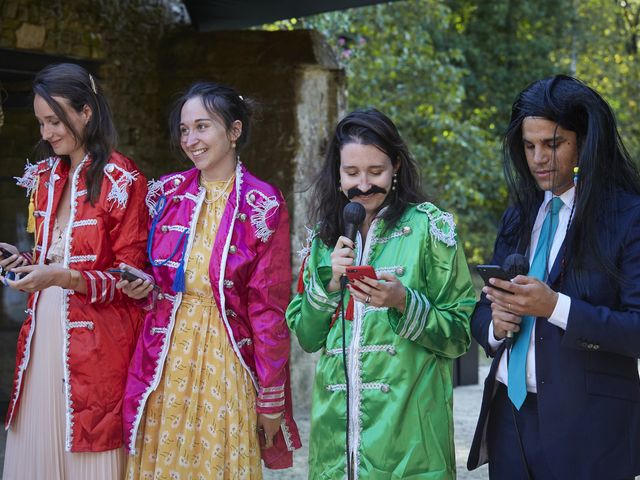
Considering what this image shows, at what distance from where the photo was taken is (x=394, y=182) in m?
3.24

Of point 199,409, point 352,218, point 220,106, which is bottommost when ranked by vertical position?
point 199,409

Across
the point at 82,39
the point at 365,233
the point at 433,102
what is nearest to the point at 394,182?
the point at 365,233

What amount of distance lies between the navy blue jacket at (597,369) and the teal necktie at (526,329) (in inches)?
2.3

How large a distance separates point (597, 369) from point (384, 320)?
68 cm

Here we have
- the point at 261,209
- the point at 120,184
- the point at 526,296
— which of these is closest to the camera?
the point at 526,296

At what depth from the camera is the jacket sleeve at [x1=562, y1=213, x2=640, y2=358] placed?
262cm

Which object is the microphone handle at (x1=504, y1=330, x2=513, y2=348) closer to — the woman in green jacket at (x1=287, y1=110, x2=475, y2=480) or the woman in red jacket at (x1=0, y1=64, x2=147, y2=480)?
the woman in green jacket at (x1=287, y1=110, x2=475, y2=480)

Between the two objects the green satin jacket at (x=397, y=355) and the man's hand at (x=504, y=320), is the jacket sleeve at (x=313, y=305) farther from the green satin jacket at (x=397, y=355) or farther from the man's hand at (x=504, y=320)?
the man's hand at (x=504, y=320)

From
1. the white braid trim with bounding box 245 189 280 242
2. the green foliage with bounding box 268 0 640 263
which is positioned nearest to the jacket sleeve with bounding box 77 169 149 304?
the white braid trim with bounding box 245 189 280 242

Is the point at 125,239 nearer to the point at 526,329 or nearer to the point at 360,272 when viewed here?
the point at 360,272

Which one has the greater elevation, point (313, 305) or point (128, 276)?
point (128, 276)

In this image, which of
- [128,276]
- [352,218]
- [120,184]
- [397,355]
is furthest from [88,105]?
[397,355]

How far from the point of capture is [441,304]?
3.06 meters

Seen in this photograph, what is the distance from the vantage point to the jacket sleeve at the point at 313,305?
3.07m
